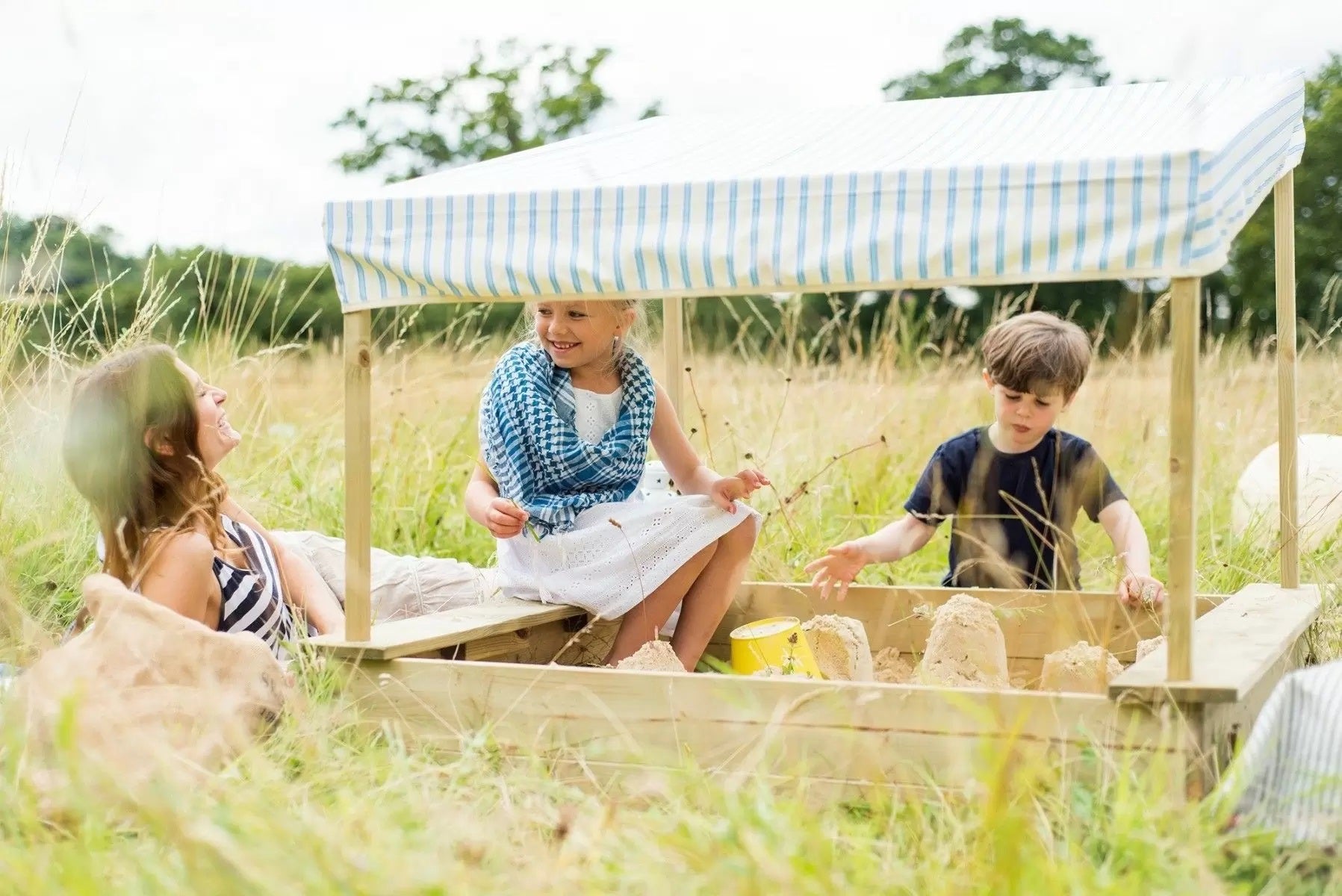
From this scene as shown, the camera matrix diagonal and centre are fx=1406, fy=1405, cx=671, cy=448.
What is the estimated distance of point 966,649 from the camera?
329 centimetres

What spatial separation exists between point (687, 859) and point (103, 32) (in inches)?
116

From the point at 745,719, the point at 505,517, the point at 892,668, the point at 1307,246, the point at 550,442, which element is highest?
the point at 550,442

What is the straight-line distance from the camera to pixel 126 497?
2967 mm

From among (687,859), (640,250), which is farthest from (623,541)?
(687,859)

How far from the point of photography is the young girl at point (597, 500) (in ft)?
11.5

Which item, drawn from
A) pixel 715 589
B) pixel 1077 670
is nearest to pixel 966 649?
pixel 1077 670

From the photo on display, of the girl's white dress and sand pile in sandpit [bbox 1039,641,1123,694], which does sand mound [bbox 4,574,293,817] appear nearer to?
the girl's white dress

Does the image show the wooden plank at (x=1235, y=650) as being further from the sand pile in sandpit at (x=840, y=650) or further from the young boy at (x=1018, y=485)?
the sand pile in sandpit at (x=840, y=650)

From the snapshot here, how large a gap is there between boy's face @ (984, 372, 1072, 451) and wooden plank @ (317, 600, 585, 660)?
4.16 feet

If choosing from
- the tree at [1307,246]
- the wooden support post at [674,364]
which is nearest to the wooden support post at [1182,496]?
the wooden support post at [674,364]

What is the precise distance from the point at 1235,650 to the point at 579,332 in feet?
5.67

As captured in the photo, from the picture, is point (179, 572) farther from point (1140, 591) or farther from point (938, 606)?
point (1140, 591)

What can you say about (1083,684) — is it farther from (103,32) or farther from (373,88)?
(373,88)

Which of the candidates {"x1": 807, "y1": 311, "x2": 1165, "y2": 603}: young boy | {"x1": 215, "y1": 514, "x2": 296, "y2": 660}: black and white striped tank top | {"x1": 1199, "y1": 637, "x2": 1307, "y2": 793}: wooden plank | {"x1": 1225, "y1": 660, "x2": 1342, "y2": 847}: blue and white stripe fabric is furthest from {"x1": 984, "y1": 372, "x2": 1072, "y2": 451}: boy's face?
{"x1": 215, "y1": 514, "x2": 296, "y2": 660}: black and white striped tank top
